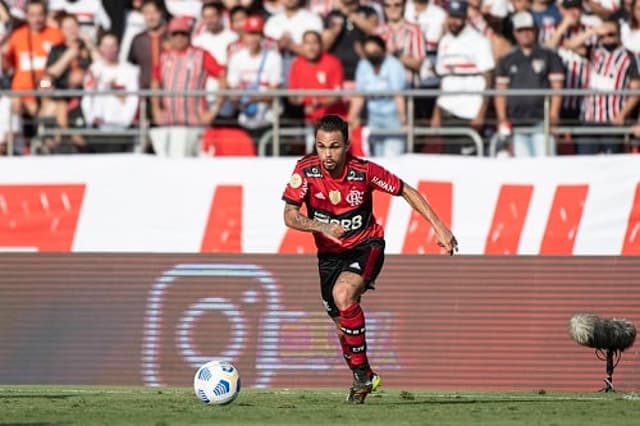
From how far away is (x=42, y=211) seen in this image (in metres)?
16.0

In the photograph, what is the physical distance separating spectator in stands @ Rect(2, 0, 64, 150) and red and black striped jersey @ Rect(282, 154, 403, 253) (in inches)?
313

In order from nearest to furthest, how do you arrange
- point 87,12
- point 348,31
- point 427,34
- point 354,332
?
1. point 354,332
2. point 427,34
3. point 348,31
4. point 87,12

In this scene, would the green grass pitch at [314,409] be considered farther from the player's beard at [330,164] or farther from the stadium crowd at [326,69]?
the stadium crowd at [326,69]

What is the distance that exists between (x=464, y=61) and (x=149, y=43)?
4017 millimetres

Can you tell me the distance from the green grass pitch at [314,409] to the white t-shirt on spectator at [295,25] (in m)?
5.93

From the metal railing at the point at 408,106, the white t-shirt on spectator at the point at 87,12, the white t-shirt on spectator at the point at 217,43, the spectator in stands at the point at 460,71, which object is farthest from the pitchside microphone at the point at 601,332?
the white t-shirt on spectator at the point at 87,12

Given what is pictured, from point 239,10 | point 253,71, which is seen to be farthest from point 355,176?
point 239,10

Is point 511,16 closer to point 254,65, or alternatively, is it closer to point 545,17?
point 545,17

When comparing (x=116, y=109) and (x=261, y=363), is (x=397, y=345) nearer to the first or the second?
(x=261, y=363)

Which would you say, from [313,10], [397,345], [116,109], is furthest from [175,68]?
[397,345]

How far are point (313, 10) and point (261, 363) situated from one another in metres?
5.46

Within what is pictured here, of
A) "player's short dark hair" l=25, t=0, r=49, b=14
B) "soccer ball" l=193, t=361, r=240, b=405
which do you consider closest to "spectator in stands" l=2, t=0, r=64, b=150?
"player's short dark hair" l=25, t=0, r=49, b=14

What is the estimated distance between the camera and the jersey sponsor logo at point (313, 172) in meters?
11.1

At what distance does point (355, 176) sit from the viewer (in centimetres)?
1117
